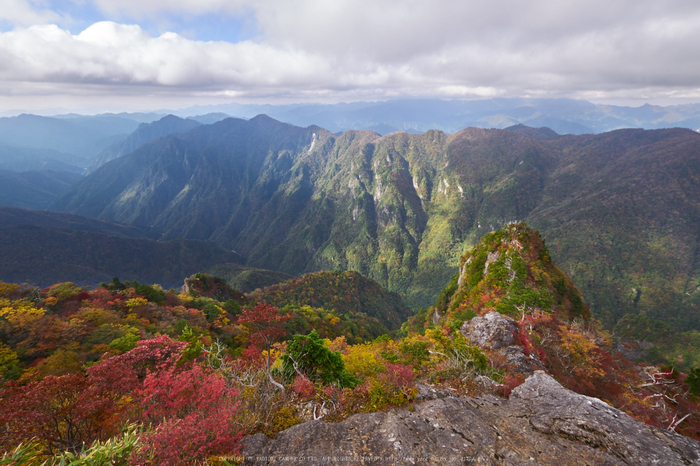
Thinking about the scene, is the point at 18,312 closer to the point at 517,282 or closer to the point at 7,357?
the point at 7,357

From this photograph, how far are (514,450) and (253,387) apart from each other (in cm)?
1121

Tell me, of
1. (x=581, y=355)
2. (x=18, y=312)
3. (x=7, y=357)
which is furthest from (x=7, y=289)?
(x=581, y=355)

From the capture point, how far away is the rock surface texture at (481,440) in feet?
29.2

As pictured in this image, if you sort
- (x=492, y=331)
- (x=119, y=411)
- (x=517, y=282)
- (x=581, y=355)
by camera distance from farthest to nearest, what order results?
(x=517, y=282)
(x=492, y=331)
(x=581, y=355)
(x=119, y=411)

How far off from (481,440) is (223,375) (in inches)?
491

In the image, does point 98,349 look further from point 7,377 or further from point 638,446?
point 638,446

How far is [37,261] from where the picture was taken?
184000mm

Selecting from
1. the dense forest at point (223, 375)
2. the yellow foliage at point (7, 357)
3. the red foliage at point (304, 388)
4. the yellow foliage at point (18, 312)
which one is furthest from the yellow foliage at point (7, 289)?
the red foliage at point (304, 388)

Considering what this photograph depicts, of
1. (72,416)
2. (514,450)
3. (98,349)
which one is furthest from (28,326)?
(514,450)

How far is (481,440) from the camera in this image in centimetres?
978

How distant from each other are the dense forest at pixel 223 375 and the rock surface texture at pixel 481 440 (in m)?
1.13

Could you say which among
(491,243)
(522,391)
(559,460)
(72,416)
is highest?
(72,416)

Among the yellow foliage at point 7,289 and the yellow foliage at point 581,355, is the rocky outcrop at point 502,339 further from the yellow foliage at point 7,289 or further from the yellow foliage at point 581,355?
the yellow foliage at point 7,289

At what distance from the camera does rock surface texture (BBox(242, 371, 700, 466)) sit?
29.2 ft
